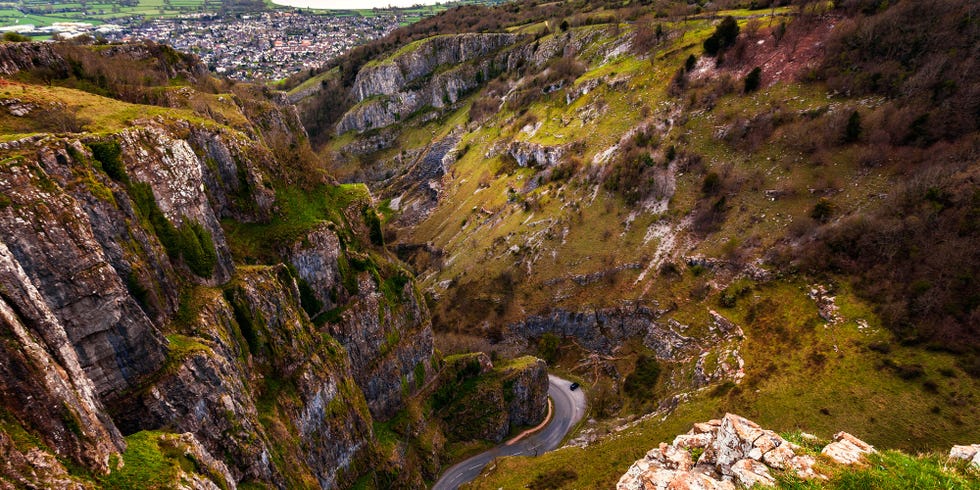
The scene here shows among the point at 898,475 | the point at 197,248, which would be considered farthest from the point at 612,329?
the point at 197,248

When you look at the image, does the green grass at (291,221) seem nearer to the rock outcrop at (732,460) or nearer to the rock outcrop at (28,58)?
the rock outcrop at (28,58)

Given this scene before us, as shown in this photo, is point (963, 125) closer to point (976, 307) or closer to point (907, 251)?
point (907, 251)

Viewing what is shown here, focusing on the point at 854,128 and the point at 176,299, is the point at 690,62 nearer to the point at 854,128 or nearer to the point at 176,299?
the point at 854,128

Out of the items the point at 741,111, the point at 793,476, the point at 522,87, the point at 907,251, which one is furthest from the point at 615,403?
the point at 522,87

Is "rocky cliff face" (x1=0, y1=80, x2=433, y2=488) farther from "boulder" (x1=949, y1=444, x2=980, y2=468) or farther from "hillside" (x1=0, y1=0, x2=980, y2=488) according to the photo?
"boulder" (x1=949, y1=444, x2=980, y2=468)

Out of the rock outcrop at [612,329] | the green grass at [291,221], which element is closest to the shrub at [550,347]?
the rock outcrop at [612,329]

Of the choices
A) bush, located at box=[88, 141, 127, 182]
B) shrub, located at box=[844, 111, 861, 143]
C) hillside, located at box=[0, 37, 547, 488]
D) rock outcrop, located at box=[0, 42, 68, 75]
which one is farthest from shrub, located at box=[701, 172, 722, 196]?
rock outcrop, located at box=[0, 42, 68, 75]
